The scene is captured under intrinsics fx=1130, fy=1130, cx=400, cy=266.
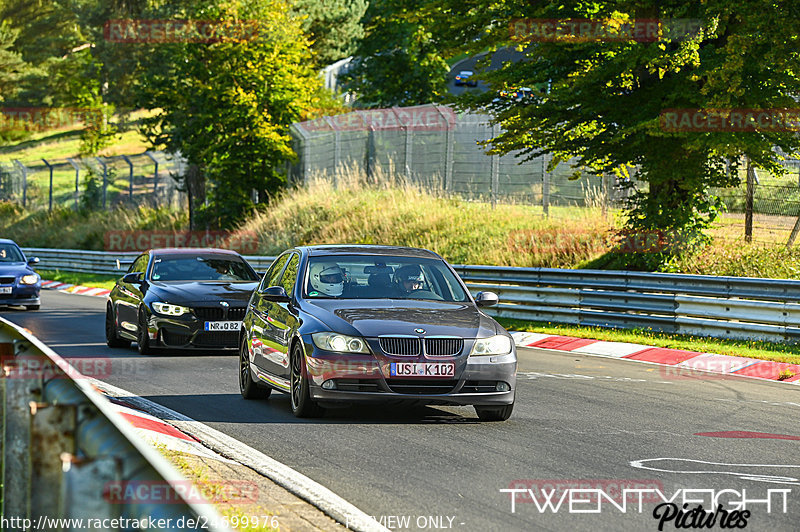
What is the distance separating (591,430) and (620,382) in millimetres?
3968

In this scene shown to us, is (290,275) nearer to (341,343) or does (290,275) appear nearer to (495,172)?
(341,343)

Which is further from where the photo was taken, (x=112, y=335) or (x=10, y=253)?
(x=10, y=253)

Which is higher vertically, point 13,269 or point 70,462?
point 70,462

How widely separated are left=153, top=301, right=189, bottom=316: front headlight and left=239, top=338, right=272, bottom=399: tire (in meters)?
4.11

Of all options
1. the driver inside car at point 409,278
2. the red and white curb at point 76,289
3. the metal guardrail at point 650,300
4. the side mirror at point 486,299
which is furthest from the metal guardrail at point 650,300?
the red and white curb at point 76,289

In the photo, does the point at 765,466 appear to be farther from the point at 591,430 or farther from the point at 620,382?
the point at 620,382

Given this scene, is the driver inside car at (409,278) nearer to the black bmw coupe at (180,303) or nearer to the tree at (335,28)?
the black bmw coupe at (180,303)

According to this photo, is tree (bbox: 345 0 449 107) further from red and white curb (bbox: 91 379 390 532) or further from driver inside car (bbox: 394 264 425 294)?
red and white curb (bbox: 91 379 390 532)

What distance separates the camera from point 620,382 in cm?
1309

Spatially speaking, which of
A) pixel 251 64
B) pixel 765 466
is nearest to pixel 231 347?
pixel 765 466

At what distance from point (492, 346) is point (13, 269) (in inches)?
708

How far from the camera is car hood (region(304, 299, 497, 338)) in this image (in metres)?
9.32

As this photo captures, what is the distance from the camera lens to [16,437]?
11.0 ft

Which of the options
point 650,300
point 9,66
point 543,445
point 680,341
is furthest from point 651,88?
point 9,66
